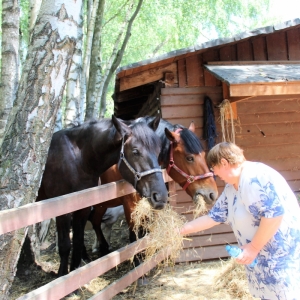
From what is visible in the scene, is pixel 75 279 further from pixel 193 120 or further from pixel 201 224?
pixel 193 120

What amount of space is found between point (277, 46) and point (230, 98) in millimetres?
1589

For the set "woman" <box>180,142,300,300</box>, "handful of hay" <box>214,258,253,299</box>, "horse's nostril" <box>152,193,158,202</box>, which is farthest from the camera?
"handful of hay" <box>214,258,253,299</box>

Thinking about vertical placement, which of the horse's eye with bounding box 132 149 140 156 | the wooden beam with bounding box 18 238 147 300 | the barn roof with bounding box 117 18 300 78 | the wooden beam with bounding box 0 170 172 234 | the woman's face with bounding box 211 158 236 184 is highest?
the barn roof with bounding box 117 18 300 78

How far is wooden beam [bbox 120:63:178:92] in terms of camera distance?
5336mm

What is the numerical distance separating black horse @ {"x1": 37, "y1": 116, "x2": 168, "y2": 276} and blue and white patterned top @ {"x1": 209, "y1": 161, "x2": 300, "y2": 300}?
3.93ft

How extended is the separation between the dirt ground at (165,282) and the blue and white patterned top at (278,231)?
197 centimetres

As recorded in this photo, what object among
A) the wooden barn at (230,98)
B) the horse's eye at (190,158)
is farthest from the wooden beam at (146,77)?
the horse's eye at (190,158)

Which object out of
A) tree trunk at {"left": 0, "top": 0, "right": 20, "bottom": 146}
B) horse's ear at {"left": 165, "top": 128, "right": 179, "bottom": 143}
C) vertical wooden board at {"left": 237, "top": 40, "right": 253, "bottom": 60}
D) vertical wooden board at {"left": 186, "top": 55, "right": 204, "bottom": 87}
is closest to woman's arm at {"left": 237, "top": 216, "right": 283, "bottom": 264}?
horse's ear at {"left": 165, "top": 128, "right": 179, "bottom": 143}

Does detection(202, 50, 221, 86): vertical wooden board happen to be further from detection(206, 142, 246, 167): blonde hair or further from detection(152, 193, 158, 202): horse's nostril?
detection(206, 142, 246, 167): blonde hair

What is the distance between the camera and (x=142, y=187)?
3.18 metres

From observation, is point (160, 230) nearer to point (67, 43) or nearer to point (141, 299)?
point (141, 299)

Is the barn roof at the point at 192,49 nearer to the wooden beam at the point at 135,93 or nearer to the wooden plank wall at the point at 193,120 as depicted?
the wooden plank wall at the point at 193,120

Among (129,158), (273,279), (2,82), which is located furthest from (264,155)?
(2,82)

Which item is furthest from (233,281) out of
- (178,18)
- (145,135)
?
(178,18)
